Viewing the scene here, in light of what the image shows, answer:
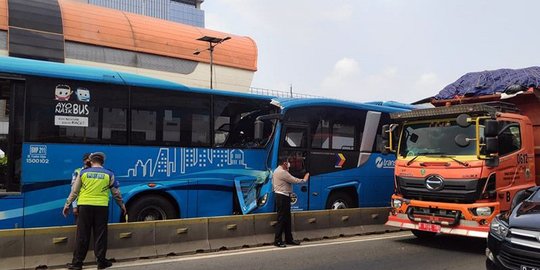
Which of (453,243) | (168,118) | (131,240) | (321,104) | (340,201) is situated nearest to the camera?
(131,240)

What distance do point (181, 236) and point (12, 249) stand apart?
107 inches

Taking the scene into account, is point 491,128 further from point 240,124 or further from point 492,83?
point 240,124

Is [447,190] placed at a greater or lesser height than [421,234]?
greater

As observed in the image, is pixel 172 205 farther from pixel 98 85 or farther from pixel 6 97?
pixel 6 97

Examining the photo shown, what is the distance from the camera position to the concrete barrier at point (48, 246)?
725 centimetres

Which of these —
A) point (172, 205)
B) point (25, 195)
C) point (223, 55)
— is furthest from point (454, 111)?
point (223, 55)

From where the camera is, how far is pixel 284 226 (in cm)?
932

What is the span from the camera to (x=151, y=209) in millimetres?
9375

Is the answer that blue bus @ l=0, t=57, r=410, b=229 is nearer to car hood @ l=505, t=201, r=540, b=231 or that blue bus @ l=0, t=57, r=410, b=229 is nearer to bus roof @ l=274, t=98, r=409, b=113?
bus roof @ l=274, t=98, r=409, b=113

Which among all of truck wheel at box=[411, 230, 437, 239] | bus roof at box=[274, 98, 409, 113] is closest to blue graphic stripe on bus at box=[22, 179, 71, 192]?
bus roof at box=[274, 98, 409, 113]

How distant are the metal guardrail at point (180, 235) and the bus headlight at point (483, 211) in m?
3.18

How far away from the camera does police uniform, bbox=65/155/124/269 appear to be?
7215 millimetres

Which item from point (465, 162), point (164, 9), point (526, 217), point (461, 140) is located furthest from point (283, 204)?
point (164, 9)

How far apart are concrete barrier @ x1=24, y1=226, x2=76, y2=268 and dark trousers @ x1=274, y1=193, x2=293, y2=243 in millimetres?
3726
